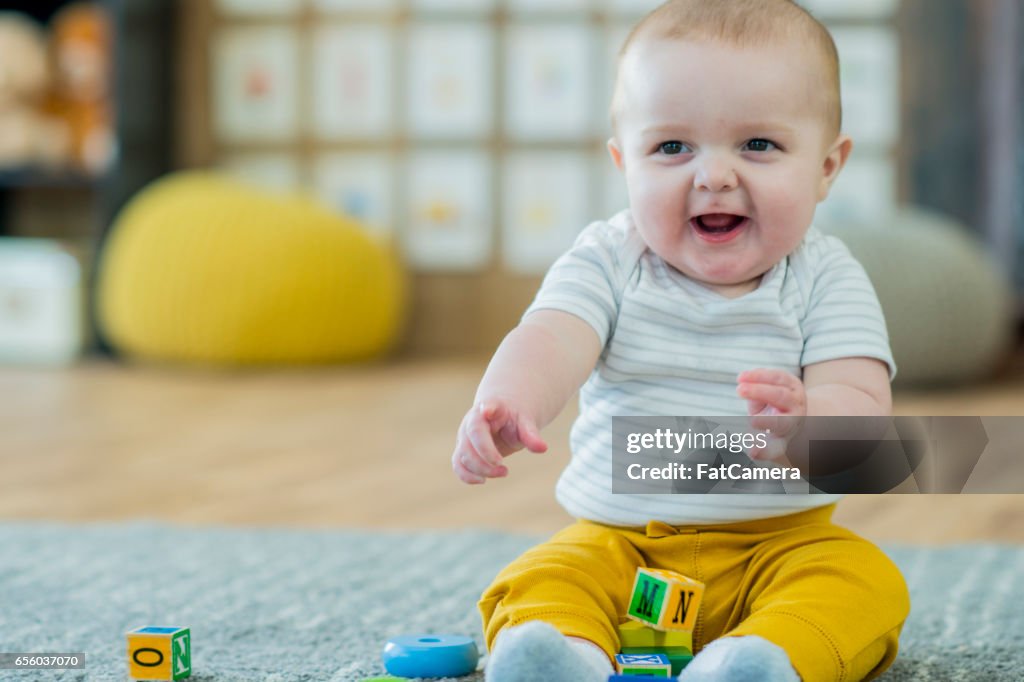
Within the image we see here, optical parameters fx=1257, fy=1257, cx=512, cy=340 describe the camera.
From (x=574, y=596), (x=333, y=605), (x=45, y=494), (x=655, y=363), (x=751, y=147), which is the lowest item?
(x=45, y=494)

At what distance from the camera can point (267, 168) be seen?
10.8 ft

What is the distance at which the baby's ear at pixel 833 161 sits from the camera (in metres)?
0.75

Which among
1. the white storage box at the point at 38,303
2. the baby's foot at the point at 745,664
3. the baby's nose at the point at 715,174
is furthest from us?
the white storage box at the point at 38,303

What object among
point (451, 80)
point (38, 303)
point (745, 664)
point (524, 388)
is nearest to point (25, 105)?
point (38, 303)

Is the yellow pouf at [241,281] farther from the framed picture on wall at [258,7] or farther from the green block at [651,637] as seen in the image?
the green block at [651,637]

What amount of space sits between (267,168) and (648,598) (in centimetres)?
279

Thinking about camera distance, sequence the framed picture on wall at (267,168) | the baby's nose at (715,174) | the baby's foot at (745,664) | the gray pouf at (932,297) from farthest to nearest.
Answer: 1. the framed picture on wall at (267,168)
2. the gray pouf at (932,297)
3. the baby's nose at (715,174)
4. the baby's foot at (745,664)

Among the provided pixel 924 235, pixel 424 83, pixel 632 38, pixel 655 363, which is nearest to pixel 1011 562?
pixel 655 363

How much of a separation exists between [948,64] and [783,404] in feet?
8.66

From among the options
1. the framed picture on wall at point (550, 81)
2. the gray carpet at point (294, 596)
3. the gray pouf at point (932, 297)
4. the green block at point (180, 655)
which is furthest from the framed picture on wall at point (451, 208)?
the green block at point (180, 655)

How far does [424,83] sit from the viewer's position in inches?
128

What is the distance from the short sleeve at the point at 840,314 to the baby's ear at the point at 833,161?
0.04 meters

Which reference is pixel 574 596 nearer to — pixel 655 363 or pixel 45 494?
pixel 655 363

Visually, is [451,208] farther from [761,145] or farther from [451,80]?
[761,145]
